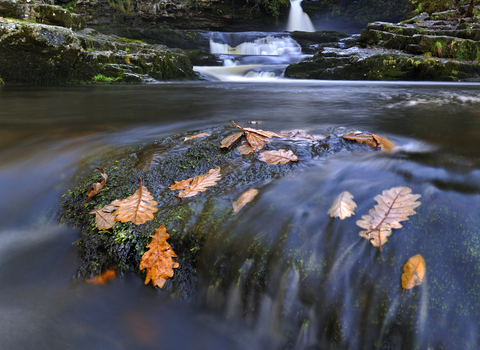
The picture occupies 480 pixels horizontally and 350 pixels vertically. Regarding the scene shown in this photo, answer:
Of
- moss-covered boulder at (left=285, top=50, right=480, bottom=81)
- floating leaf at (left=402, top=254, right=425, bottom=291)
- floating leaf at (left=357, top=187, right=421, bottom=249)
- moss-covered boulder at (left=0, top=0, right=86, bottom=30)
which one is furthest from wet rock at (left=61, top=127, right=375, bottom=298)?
moss-covered boulder at (left=0, top=0, right=86, bottom=30)

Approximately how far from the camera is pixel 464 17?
14703 mm

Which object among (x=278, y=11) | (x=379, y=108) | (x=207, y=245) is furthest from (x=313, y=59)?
(x=278, y=11)

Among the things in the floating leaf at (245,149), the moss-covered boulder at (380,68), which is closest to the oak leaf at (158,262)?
the floating leaf at (245,149)

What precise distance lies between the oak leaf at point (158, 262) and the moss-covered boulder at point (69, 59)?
404 inches

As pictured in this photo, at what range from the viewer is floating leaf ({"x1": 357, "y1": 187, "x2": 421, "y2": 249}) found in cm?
128

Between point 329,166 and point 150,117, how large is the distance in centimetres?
316

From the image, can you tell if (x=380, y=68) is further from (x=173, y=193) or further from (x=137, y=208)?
(x=137, y=208)

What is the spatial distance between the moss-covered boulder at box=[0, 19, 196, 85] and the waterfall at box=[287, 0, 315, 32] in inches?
714

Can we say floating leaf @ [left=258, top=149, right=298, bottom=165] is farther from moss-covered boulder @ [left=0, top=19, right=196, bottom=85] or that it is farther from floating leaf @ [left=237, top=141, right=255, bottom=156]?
moss-covered boulder @ [left=0, top=19, right=196, bottom=85]

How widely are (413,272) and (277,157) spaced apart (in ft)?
3.61

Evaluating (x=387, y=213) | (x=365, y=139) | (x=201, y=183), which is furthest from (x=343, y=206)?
(x=365, y=139)

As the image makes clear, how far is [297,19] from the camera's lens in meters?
26.2

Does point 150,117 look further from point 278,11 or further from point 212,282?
point 278,11

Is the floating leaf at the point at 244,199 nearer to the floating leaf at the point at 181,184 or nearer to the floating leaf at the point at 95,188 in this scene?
the floating leaf at the point at 181,184
